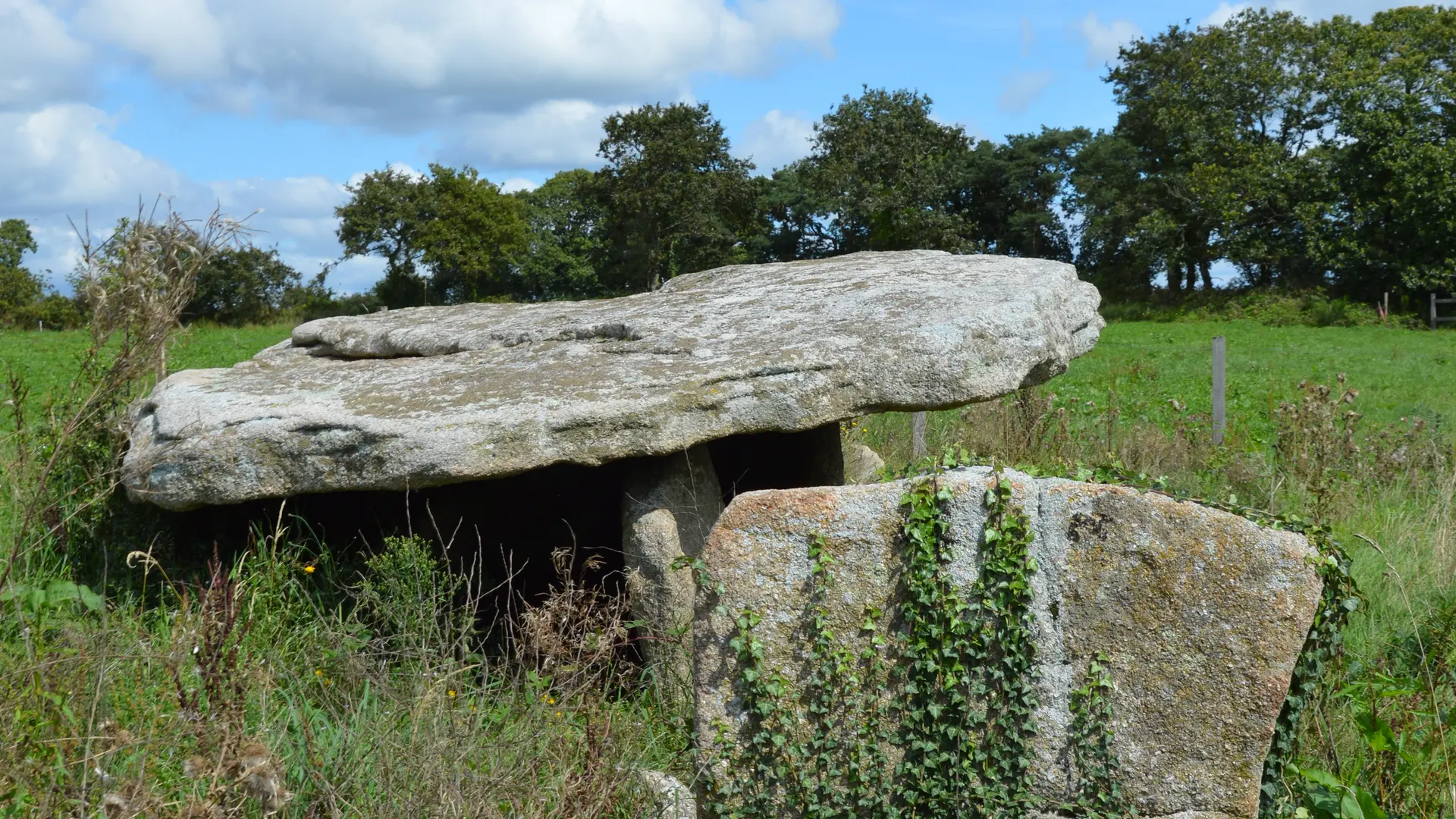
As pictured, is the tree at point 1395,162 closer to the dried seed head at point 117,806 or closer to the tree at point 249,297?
the tree at point 249,297

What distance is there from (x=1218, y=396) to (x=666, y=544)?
702 centimetres

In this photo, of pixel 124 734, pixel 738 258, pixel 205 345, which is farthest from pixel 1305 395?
pixel 738 258

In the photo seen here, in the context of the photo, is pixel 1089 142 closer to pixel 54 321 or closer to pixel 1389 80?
pixel 1389 80

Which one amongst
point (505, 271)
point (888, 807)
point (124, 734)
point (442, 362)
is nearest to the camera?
point (124, 734)

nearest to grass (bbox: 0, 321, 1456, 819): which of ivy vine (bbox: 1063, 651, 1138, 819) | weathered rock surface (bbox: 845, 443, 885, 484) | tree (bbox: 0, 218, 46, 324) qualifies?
ivy vine (bbox: 1063, 651, 1138, 819)

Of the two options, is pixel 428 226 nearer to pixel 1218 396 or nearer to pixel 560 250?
pixel 560 250

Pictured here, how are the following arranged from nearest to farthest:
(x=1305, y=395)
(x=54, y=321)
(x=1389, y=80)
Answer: (x=1305, y=395) → (x=54, y=321) → (x=1389, y=80)

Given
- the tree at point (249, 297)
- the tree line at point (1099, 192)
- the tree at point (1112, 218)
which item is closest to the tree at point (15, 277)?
the tree line at point (1099, 192)

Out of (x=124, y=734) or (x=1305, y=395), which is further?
(x=1305, y=395)

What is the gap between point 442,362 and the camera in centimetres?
604

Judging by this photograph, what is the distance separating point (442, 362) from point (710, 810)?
9.51 ft

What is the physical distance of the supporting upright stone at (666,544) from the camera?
5.05 meters

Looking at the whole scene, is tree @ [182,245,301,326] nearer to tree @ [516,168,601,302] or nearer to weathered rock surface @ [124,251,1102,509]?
tree @ [516,168,601,302]

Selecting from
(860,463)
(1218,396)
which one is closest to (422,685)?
(860,463)
